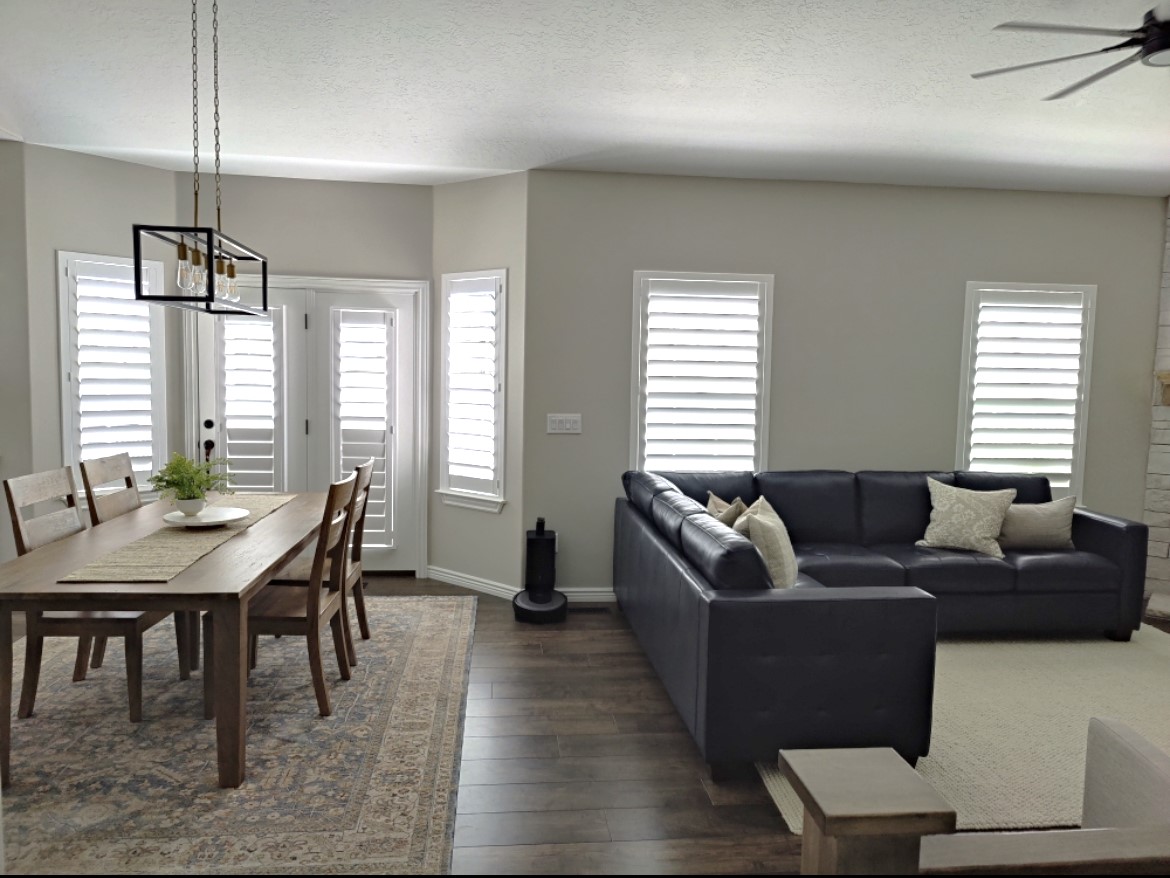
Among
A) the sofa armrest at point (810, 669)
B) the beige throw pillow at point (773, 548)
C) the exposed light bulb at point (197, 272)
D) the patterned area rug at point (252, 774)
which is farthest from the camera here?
the beige throw pillow at point (773, 548)

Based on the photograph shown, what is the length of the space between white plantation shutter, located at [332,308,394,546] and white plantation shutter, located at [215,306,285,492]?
0.38 metres

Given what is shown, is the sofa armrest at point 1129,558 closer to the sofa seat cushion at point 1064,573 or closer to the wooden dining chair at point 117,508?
the sofa seat cushion at point 1064,573

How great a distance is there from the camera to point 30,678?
3.03 meters

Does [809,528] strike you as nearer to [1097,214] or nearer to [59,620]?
[1097,214]

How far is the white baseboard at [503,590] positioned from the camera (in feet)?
16.1

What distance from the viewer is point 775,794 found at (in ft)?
8.55

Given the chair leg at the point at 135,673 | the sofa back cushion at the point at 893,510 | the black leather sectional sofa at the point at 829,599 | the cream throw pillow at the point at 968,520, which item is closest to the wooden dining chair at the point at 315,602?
the chair leg at the point at 135,673

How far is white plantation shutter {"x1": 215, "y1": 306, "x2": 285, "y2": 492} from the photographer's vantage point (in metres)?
5.15

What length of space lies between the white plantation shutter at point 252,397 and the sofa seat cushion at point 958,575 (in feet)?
13.2

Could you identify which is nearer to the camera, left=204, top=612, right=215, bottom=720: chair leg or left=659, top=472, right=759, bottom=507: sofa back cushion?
left=204, top=612, right=215, bottom=720: chair leg

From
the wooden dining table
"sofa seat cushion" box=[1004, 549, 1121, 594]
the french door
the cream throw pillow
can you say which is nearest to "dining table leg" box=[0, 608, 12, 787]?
the wooden dining table

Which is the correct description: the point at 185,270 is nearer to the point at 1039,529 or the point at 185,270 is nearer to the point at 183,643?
the point at 183,643

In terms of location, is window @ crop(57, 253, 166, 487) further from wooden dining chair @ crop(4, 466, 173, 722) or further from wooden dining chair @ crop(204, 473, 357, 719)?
wooden dining chair @ crop(204, 473, 357, 719)

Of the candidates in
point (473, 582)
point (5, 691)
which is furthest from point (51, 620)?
point (473, 582)
